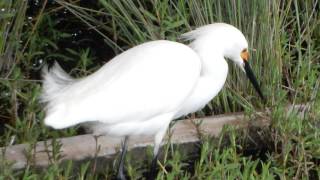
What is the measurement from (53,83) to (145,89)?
1.50ft

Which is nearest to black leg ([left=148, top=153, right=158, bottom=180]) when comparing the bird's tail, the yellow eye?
the bird's tail

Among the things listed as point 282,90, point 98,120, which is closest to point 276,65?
point 282,90

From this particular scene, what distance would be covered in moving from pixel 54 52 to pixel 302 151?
1590 mm

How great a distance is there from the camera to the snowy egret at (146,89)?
2.89 metres

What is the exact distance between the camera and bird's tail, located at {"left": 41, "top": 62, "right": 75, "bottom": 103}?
3.09m

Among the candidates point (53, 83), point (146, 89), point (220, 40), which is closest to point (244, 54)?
point (220, 40)

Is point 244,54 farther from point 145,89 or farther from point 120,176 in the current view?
point 120,176

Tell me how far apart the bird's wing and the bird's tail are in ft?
0.24

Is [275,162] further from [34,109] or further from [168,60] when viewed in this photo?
[34,109]

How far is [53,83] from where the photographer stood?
3219 mm

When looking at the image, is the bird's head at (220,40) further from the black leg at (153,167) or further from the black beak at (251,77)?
the black leg at (153,167)

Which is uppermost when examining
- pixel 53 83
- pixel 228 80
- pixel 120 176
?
pixel 53 83

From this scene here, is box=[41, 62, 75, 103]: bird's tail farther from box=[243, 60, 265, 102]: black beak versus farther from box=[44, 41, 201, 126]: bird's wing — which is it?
box=[243, 60, 265, 102]: black beak

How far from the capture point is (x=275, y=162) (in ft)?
11.0
